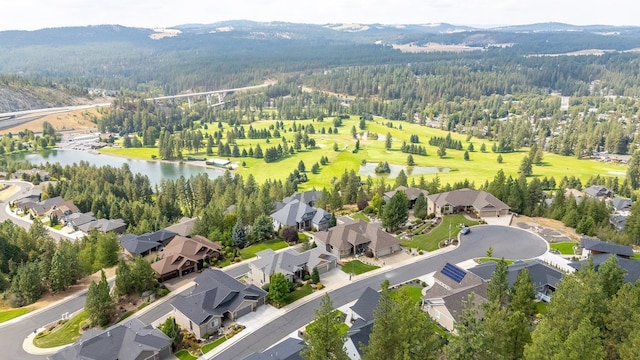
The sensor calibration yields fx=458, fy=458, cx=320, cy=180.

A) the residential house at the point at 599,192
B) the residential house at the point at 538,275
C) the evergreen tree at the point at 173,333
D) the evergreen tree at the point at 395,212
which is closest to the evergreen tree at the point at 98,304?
the evergreen tree at the point at 173,333

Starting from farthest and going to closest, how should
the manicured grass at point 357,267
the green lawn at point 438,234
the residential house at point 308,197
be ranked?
the residential house at point 308,197
the green lawn at point 438,234
the manicured grass at point 357,267

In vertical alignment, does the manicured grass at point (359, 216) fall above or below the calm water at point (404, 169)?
above

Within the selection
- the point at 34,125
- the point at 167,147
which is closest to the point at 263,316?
the point at 167,147

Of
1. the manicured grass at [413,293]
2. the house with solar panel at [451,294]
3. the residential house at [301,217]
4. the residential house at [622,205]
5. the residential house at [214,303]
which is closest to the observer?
the house with solar panel at [451,294]

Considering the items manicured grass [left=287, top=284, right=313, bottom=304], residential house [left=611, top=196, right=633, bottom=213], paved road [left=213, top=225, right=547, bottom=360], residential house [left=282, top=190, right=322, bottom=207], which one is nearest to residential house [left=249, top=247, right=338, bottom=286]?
manicured grass [left=287, top=284, right=313, bottom=304]

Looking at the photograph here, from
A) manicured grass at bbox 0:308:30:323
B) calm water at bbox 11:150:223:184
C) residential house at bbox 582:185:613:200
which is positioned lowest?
calm water at bbox 11:150:223:184

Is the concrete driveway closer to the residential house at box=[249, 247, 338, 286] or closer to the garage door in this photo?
the residential house at box=[249, 247, 338, 286]

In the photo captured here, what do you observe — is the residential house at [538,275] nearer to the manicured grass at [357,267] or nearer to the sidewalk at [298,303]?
the sidewalk at [298,303]
